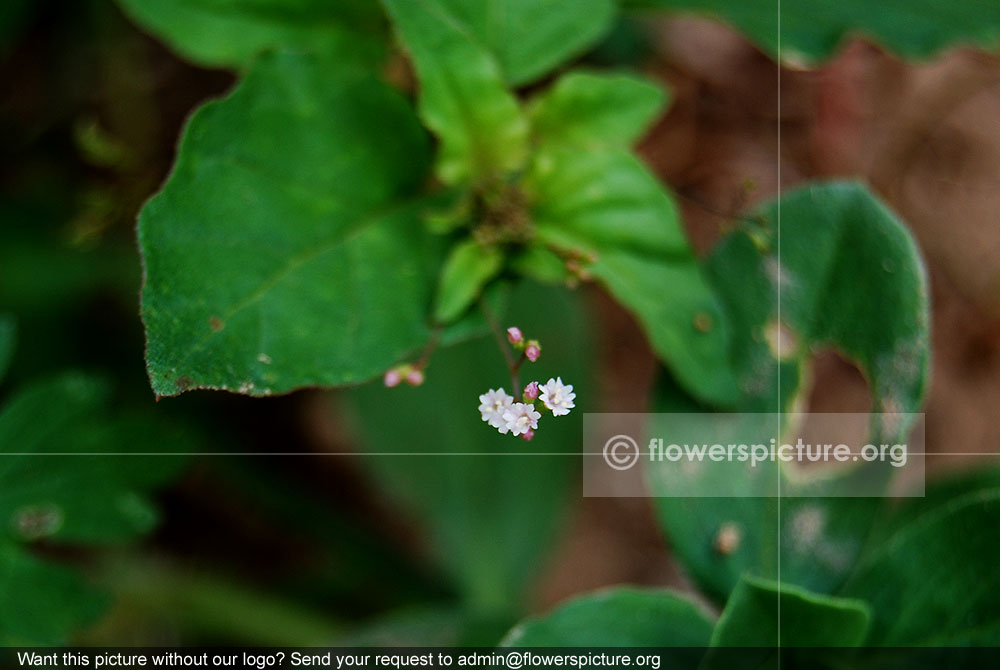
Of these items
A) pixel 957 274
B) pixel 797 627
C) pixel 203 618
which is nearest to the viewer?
pixel 797 627

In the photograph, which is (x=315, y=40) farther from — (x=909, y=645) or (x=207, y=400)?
(x=909, y=645)

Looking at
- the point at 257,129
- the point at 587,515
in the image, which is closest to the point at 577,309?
the point at 587,515

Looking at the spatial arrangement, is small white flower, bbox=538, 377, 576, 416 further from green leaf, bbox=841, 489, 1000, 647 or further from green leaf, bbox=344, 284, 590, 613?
green leaf, bbox=344, 284, 590, 613

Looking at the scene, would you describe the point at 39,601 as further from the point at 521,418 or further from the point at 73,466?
the point at 521,418

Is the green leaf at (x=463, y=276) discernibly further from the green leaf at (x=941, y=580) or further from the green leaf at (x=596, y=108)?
the green leaf at (x=941, y=580)

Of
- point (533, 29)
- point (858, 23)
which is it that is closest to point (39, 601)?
point (533, 29)

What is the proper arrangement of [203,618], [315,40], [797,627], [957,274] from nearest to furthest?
1. [797,627]
2. [315,40]
3. [203,618]
4. [957,274]

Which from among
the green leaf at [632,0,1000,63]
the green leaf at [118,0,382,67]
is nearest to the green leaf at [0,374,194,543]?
the green leaf at [118,0,382,67]
